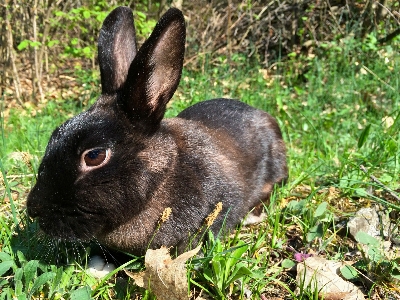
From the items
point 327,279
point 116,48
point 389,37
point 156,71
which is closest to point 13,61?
point 389,37

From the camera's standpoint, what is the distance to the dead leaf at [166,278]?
1899 mm

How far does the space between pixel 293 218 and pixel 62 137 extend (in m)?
1.34

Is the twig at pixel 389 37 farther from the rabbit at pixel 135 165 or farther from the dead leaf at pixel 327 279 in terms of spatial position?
the dead leaf at pixel 327 279

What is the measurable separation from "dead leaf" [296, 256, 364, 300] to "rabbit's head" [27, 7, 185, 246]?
821 mm

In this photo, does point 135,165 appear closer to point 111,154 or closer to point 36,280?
point 111,154

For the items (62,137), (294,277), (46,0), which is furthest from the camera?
(46,0)

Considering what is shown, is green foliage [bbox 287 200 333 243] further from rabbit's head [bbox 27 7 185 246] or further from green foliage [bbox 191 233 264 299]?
rabbit's head [bbox 27 7 185 246]

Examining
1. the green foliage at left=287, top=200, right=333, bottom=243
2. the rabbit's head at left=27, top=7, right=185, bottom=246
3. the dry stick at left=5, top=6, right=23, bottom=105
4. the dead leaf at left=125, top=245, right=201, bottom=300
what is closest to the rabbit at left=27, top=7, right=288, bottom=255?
the rabbit's head at left=27, top=7, right=185, bottom=246

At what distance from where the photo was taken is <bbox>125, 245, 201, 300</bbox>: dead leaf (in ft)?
6.23

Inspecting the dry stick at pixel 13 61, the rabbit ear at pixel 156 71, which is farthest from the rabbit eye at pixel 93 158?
the dry stick at pixel 13 61

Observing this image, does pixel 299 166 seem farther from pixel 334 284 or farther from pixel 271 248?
pixel 334 284

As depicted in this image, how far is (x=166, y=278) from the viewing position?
6.34 feet

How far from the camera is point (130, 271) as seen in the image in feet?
7.57

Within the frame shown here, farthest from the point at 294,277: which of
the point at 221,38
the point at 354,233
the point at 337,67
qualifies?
the point at 221,38
